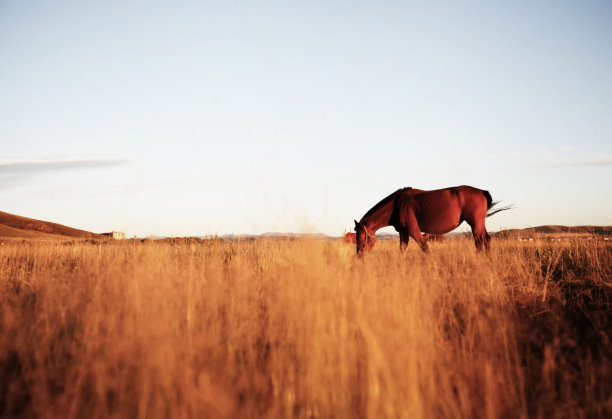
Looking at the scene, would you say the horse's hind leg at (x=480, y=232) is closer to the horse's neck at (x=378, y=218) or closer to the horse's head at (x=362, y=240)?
the horse's neck at (x=378, y=218)

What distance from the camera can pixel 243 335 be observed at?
10.4ft

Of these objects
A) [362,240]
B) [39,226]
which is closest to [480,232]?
[362,240]

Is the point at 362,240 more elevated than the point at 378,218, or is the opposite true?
the point at 378,218

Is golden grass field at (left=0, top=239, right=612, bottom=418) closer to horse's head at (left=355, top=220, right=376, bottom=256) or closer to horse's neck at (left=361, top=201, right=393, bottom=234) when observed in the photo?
horse's head at (left=355, top=220, right=376, bottom=256)

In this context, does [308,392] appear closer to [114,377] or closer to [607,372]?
[114,377]

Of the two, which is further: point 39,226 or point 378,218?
point 39,226

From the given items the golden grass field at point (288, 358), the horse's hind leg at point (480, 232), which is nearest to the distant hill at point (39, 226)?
the horse's hind leg at point (480, 232)

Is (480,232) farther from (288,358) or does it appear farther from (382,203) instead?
(288,358)

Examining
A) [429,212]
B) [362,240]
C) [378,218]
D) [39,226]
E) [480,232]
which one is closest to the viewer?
[362,240]

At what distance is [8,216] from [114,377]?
189 feet

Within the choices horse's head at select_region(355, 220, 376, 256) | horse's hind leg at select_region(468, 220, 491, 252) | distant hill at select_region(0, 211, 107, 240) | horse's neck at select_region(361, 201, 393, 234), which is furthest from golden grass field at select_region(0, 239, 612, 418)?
distant hill at select_region(0, 211, 107, 240)

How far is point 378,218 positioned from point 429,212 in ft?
4.90

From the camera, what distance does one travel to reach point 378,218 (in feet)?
33.3

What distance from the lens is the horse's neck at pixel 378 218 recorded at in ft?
33.2
